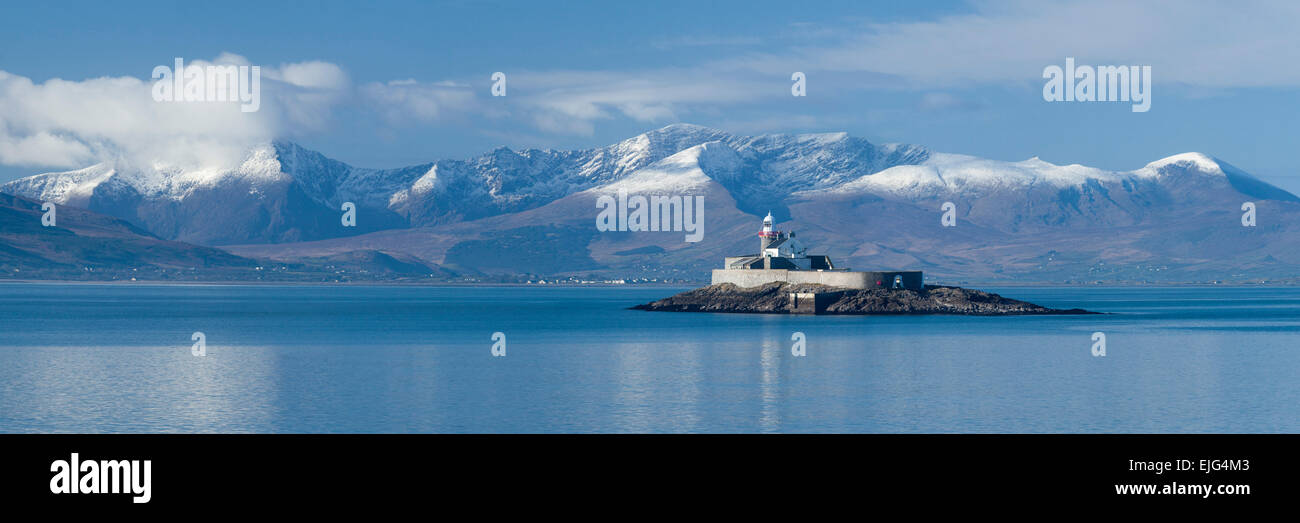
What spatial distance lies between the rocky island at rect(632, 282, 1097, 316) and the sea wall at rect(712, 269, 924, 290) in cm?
87

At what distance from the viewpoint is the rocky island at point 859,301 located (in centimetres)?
13962

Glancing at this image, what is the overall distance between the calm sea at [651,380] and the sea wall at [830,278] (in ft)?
80.4

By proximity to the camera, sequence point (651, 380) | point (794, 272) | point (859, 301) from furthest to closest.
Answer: point (794, 272) < point (859, 301) < point (651, 380)

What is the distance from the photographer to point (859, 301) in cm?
13962

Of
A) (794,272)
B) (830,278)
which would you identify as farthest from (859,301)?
(794,272)

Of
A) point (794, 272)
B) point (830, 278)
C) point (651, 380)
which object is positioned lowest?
point (651, 380)

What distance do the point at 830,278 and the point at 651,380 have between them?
271 feet

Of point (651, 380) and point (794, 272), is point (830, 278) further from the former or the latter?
point (651, 380)

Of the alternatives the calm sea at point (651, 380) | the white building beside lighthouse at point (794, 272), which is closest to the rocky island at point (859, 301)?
the white building beside lighthouse at point (794, 272)

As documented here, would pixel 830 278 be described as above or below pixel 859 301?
above

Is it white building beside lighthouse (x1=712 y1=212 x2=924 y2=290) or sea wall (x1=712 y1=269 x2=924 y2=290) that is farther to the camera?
white building beside lighthouse (x1=712 y1=212 x2=924 y2=290)

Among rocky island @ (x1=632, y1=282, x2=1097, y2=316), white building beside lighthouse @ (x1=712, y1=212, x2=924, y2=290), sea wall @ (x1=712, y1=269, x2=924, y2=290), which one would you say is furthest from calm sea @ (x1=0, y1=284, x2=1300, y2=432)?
white building beside lighthouse @ (x1=712, y1=212, x2=924, y2=290)

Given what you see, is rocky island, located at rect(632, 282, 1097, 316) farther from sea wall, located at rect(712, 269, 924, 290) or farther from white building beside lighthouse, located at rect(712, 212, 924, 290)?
white building beside lighthouse, located at rect(712, 212, 924, 290)

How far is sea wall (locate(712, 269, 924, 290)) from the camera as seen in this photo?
14212 cm
